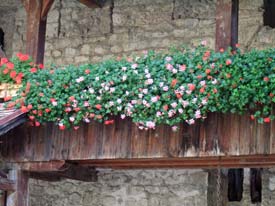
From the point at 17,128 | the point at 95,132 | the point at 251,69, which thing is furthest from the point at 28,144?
the point at 251,69

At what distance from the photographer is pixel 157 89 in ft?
20.6

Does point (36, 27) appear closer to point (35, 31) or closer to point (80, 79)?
point (35, 31)

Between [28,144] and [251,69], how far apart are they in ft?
8.52

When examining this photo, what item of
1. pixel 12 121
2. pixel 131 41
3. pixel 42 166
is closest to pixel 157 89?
pixel 12 121

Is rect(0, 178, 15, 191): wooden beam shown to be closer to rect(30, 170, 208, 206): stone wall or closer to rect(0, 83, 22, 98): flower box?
rect(0, 83, 22, 98): flower box

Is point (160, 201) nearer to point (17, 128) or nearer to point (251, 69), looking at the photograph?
point (17, 128)

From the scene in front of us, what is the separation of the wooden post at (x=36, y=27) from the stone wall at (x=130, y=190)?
2.27 metres

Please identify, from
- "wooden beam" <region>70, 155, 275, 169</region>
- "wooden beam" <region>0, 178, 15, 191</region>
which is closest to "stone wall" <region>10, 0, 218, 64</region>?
"wooden beam" <region>70, 155, 275, 169</region>

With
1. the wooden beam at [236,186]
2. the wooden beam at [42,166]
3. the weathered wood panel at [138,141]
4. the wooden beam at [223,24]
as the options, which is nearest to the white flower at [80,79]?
the weathered wood panel at [138,141]

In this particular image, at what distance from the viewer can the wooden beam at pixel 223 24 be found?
6.54m

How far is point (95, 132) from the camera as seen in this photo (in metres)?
6.87

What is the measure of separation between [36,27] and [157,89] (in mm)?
1904

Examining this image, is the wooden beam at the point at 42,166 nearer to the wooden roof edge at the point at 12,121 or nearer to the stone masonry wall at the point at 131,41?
the wooden roof edge at the point at 12,121

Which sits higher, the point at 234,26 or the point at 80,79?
the point at 234,26
